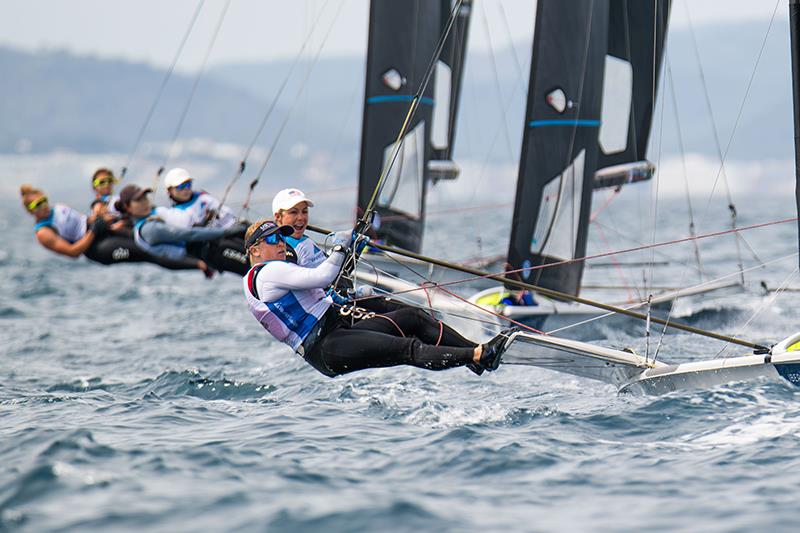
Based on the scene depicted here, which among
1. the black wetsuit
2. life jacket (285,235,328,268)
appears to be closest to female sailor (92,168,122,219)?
life jacket (285,235,328,268)

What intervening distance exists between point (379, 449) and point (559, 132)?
12.4 feet

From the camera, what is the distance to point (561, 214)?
25.0 ft

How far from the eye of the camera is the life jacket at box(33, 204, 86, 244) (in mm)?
7680

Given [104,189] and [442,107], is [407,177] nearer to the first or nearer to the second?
[442,107]

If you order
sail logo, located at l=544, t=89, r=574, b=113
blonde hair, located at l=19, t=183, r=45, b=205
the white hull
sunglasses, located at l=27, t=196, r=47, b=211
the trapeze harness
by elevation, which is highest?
sail logo, located at l=544, t=89, r=574, b=113

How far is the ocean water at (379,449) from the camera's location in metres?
3.51

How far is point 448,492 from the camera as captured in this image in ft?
12.3

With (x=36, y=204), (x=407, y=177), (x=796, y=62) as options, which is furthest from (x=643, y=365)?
(x=407, y=177)

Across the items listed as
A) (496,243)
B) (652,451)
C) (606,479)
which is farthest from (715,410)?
(496,243)

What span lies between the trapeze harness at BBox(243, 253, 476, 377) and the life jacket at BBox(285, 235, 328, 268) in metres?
0.17

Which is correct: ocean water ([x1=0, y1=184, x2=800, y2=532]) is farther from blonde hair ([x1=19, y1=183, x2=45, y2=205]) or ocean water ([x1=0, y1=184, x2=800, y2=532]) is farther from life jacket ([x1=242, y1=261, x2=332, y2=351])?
blonde hair ([x1=19, y1=183, x2=45, y2=205])

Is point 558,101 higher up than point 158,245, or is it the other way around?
point 558,101

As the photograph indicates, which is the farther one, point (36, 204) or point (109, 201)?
point (109, 201)

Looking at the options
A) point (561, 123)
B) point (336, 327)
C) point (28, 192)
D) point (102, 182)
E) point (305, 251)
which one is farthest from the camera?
point (102, 182)
